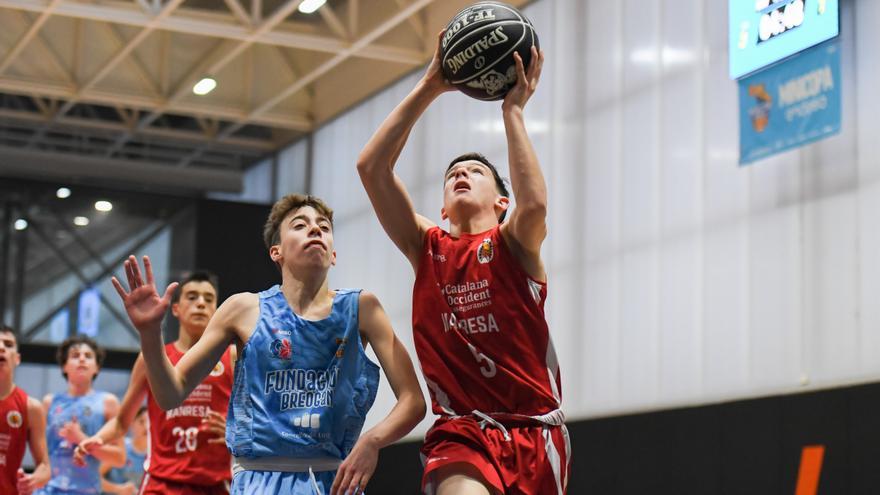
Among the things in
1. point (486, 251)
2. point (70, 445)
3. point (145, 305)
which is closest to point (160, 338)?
point (145, 305)

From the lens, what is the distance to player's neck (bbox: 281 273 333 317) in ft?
15.3

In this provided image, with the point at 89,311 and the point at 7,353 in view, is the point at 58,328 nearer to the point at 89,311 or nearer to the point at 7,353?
the point at 89,311

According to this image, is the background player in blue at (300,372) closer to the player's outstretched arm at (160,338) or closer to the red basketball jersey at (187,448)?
the player's outstretched arm at (160,338)

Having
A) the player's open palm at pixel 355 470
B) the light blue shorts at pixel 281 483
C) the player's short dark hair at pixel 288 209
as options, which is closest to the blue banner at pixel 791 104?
the player's short dark hair at pixel 288 209

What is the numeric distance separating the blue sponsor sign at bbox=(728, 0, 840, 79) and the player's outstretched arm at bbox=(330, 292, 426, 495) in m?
6.10

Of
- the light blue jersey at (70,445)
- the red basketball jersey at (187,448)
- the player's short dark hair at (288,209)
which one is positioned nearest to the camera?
the player's short dark hair at (288,209)

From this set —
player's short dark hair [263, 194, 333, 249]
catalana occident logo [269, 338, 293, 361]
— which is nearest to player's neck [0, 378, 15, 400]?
player's short dark hair [263, 194, 333, 249]

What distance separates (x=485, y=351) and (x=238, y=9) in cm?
1139

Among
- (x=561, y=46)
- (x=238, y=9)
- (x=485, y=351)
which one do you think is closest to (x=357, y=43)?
(x=238, y=9)

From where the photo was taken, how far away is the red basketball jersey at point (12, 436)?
8.16 meters

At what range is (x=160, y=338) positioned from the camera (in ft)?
13.5

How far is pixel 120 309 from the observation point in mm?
19812

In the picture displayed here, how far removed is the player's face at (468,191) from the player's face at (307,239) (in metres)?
0.45

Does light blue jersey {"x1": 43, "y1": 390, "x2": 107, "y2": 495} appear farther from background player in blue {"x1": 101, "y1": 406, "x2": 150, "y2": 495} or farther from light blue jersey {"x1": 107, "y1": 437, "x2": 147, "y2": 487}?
light blue jersey {"x1": 107, "y1": 437, "x2": 147, "y2": 487}
